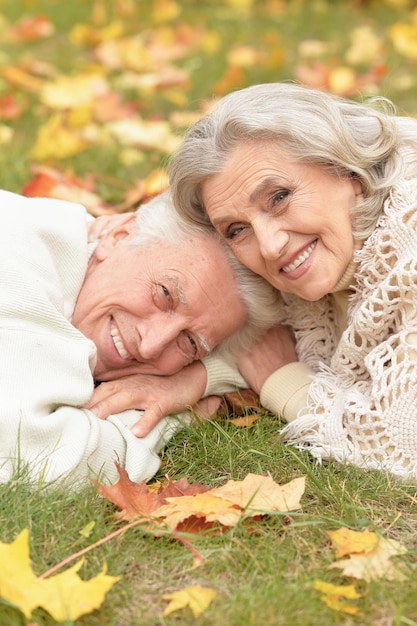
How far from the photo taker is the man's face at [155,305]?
2.97m

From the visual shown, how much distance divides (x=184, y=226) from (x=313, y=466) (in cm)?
95

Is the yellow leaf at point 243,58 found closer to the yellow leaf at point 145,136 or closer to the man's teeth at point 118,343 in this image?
the yellow leaf at point 145,136

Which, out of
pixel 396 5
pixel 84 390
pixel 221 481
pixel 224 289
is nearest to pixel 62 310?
pixel 84 390

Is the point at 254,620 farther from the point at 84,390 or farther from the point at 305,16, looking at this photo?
the point at 305,16

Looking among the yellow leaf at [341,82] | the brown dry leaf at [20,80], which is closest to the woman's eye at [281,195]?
the yellow leaf at [341,82]

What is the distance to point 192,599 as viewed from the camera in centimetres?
198

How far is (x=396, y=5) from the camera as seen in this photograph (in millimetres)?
8078

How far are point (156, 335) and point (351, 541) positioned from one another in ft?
3.46

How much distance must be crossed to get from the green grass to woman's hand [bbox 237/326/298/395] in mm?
605

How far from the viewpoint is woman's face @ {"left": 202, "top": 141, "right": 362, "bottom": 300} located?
2742 millimetres

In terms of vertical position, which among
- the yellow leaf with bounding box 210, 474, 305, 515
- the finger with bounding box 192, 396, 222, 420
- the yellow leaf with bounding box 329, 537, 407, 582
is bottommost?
the finger with bounding box 192, 396, 222, 420

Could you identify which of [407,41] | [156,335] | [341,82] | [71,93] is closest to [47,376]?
[156,335]

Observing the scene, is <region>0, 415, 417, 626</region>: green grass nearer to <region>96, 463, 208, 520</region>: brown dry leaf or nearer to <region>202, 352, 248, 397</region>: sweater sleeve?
<region>96, 463, 208, 520</region>: brown dry leaf

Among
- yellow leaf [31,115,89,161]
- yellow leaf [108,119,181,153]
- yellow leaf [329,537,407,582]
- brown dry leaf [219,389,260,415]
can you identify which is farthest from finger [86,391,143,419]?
yellow leaf [108,119,181,153]
